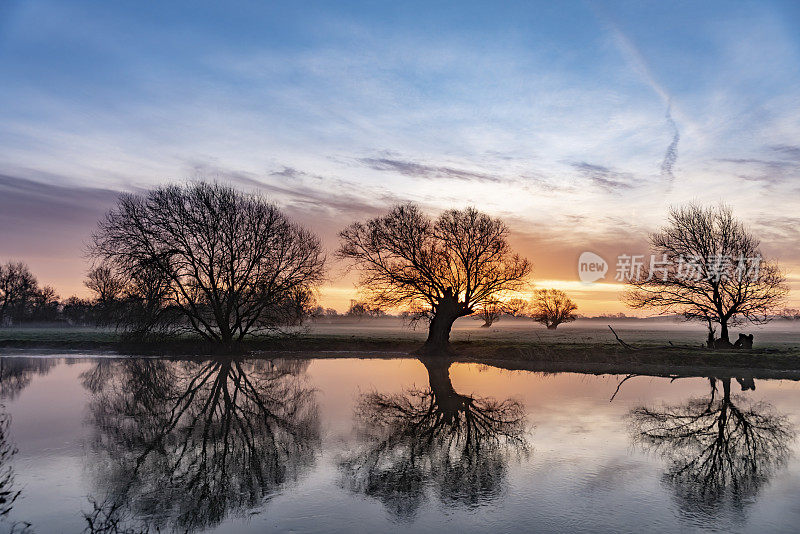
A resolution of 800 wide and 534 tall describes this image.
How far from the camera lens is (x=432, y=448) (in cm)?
1248

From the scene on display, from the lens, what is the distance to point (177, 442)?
42.8ft

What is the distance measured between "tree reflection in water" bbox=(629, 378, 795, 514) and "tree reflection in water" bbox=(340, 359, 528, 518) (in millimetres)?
3377

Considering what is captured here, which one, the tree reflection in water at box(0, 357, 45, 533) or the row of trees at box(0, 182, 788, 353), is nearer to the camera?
the tree reflection in water at box(0, 357, 45, 533)

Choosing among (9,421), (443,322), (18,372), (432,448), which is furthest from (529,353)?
Answer: (18,372)

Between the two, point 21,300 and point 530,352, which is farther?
point 21,300

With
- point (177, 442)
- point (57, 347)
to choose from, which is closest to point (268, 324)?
point (57, 347)

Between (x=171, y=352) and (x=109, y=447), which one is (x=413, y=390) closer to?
(x=109, y=447)

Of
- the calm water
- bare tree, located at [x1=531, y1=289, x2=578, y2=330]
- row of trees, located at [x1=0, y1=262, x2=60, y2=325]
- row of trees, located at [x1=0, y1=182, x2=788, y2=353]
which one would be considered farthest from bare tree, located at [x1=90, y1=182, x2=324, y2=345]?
row of trees, located at [x1=0, y1=262, x2=60, y2=325]

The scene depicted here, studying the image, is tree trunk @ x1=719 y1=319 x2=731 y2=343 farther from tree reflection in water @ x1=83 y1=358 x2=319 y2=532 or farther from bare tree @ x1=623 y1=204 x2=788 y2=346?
tree reflection in water @ x1=83 y1=358 x2=319 y2=532

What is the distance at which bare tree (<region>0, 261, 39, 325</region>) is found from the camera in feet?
389

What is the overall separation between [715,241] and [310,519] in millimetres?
44699

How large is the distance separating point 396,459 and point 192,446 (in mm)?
5095

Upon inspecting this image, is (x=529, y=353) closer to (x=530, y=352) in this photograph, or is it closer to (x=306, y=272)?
(x=530, y=352)

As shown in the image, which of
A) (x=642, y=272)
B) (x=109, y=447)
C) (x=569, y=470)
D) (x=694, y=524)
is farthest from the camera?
(x=642, y=272)
